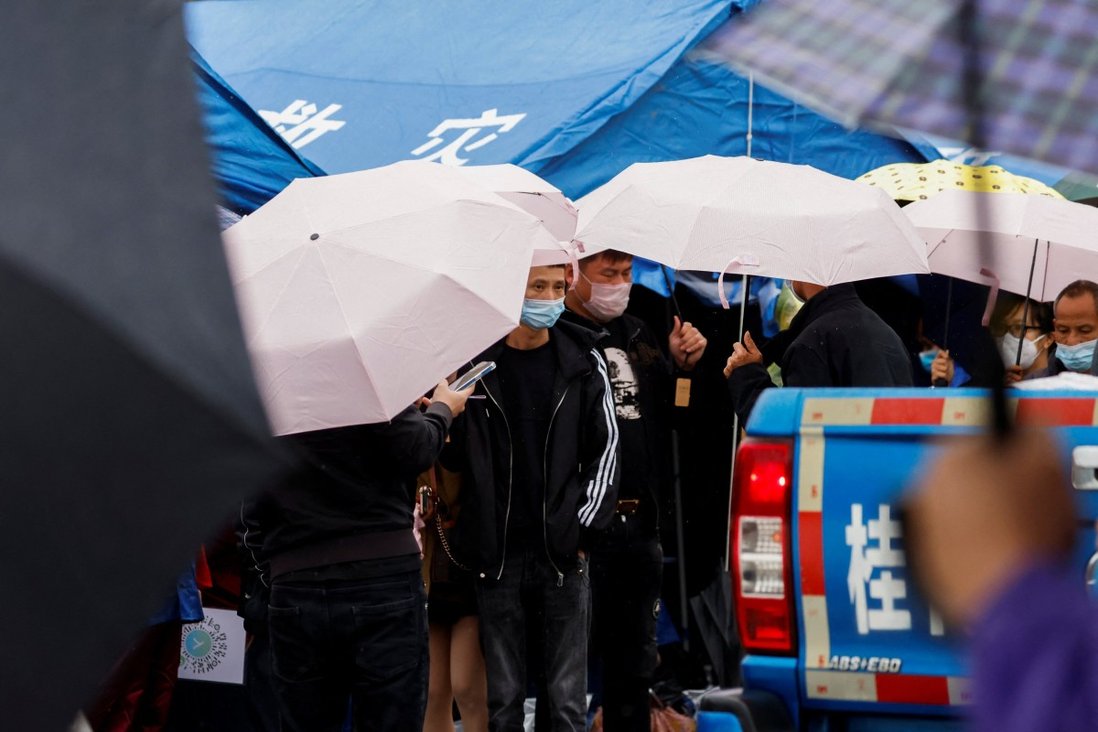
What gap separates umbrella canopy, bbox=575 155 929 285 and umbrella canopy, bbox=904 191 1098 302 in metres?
1.01

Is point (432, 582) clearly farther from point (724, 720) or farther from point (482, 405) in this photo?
point (724, 720)

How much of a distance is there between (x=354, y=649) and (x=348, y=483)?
593mm

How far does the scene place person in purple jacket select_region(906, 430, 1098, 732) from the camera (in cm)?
183

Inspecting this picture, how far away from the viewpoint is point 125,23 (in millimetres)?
2711

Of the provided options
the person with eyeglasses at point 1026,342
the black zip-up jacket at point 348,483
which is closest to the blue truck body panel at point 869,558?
the black zip-up jacket at point 348,483

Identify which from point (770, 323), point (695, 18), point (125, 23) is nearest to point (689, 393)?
point (770, 323)

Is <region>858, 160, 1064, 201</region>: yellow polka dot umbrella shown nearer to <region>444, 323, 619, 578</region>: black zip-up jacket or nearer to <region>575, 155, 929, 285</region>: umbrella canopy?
<region>575, 155, 929, 285</region>: umbrella canopy

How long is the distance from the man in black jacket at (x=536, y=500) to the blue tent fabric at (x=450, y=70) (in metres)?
3.00

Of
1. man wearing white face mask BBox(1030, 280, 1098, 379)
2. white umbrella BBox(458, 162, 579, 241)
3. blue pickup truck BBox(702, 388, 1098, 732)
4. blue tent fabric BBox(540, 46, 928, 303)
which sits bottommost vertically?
blue pickup truck BBox(702, 388, 1098, 732)

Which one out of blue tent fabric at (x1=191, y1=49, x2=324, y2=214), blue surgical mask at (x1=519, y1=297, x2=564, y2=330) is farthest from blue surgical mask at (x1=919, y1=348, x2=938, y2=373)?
blue tent fabric at (x1=191, y1=49, x2=324, y2=214)

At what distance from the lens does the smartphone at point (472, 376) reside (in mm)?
6543

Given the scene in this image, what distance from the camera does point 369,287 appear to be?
556 centimetres

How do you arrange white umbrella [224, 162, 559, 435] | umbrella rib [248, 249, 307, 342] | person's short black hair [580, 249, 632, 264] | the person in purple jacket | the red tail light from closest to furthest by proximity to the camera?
the person in purple jacket < the red tail light < white umbrella [224, 162, 559, 435] < umbrella rib [248, 249, 307, 342] < person's short black hair [580, 249, 632, 264]

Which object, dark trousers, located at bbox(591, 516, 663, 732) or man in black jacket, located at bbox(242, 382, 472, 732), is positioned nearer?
man in black jacket, located at bbox(242, 382, 472, 732)
